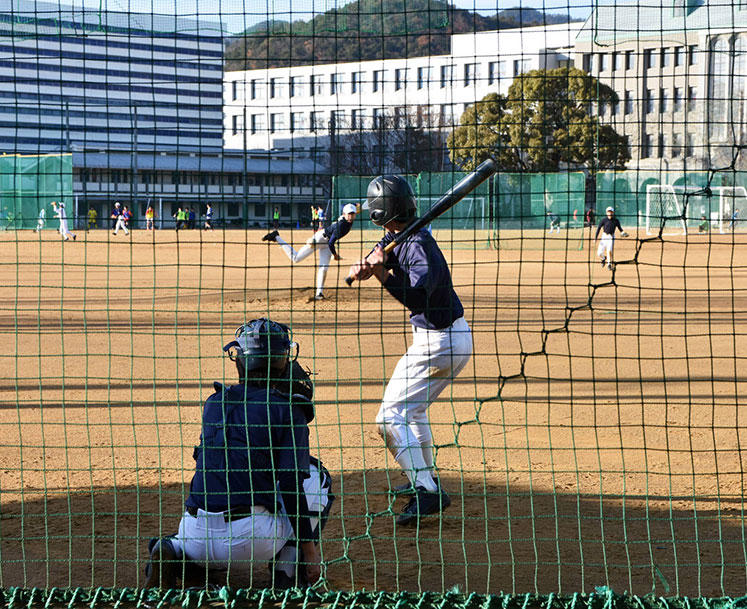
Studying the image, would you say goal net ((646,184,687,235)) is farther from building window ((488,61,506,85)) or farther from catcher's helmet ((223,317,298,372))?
catcher's helmet ((223,317,298,372))

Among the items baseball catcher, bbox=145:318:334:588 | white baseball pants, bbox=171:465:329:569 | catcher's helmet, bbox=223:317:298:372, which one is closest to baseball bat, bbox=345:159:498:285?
catcher's helmet, bbox=223:317:298:372

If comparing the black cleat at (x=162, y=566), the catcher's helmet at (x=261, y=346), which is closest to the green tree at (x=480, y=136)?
the catcher's helmet at (x=261, y=346)

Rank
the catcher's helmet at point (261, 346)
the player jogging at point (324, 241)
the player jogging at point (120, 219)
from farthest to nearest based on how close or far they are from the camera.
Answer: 1. the player jogging at point (324, 241)
2. the player jogging at point (120, 219)
3. the catcher's helmet at point (261, 346)

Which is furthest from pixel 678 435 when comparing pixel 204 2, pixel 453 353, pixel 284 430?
pixel 204 2

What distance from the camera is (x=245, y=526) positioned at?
3826mm

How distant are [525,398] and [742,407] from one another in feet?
6.64

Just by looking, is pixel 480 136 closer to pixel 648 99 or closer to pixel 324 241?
pixel 648 99

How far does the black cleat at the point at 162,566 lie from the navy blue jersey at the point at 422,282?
6.22 feet

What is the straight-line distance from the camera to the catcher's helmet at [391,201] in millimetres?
5074

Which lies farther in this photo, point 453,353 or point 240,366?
point 453,353

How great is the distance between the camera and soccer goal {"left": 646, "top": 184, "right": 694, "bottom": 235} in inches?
191

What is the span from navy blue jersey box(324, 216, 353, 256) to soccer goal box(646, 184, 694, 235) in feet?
14.3

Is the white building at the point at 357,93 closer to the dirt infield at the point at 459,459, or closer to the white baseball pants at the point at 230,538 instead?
the dirt infield at the point at 459,459

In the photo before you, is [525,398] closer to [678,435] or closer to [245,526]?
[678,435]
